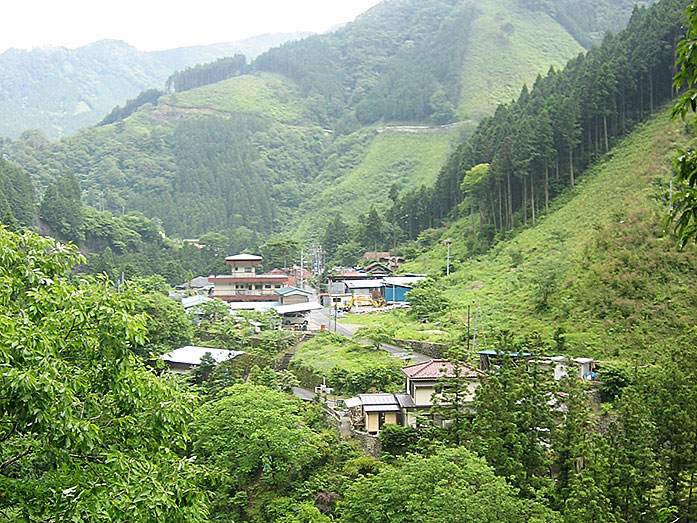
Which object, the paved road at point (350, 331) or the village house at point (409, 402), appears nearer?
the village house at point (409, 402)

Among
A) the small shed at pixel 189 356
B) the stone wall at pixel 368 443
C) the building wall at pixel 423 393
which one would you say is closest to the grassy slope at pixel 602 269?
the building wall at pixel 423 393

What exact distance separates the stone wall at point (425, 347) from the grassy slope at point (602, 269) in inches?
81.8

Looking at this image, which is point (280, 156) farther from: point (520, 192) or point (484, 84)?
point (520, 192)

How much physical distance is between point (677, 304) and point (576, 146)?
19975 mm

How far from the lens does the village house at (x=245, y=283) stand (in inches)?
1933

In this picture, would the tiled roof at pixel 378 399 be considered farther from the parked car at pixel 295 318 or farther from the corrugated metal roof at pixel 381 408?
the parked car at pixel 295 318

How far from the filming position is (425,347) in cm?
2830

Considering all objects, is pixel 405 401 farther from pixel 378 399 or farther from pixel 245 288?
pixel 245 288

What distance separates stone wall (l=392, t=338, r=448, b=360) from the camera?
89.9 feet

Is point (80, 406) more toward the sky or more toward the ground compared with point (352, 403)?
more toward the sky

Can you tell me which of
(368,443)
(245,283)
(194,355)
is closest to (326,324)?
(194,355)

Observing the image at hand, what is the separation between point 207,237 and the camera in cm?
7025

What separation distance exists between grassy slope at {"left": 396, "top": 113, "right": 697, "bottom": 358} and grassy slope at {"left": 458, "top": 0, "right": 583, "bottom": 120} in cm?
6490

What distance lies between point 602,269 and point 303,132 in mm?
95291
